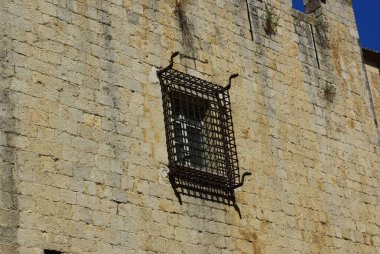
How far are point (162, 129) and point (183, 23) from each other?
1.57 meters

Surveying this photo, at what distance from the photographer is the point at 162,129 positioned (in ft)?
33.1

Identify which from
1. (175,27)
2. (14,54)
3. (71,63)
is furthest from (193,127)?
(14,54)

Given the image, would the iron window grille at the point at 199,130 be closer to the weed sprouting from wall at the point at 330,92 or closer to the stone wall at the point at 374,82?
the weed sprouting from wall at the point at 330,92

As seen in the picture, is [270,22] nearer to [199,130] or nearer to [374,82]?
[199,130]

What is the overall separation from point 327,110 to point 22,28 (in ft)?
16.2

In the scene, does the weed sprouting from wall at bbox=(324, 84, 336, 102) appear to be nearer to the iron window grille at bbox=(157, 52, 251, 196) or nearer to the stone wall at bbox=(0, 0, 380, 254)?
the stone wall at bbox=(0, 0, 380, 254)

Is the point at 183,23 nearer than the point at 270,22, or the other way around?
the point at 183,23

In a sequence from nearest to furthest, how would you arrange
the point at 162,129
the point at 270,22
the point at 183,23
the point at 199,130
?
1. the point at 162,129
2. the point at 199,130
3. the point at 183,23
4. the point at 270,22

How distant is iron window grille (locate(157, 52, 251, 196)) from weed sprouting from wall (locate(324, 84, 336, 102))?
2111 millimetres

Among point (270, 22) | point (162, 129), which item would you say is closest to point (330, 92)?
point (270, 22)

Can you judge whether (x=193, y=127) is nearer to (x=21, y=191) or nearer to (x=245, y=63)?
(x=245, y=63)

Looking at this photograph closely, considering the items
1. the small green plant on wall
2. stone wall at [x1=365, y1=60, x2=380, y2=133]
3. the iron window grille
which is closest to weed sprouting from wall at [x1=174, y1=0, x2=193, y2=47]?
the iron window grille

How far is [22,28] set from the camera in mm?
9109

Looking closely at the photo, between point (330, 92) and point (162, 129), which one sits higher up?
point (330, 92)
